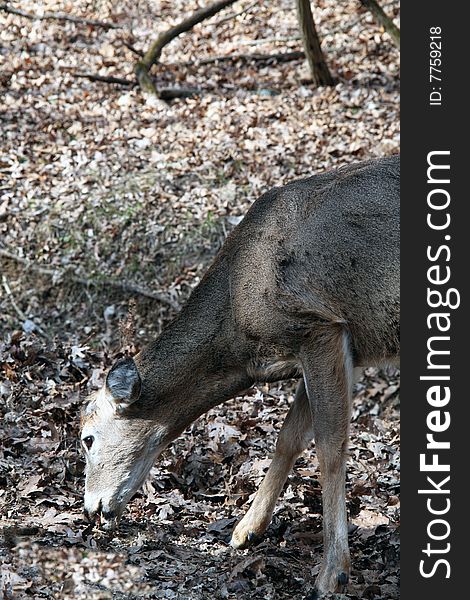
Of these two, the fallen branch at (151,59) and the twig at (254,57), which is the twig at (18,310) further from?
the twig at (254,57)

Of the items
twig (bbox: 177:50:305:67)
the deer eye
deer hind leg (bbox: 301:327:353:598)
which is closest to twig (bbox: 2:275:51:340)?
the deer eye

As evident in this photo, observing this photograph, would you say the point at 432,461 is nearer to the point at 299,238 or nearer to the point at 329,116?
the point at 299,238

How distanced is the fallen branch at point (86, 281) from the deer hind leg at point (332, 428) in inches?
197

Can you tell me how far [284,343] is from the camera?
6418 millimetres

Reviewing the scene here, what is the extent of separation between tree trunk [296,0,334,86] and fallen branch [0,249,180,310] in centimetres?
564

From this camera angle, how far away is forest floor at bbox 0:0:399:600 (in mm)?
6613

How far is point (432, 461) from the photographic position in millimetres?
5254

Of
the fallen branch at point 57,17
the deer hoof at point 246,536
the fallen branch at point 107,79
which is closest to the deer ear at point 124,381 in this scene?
the deer hoof at point 246,536

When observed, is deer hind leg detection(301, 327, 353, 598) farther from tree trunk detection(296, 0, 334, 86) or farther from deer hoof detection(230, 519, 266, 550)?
tree trunk detection(296, 0, 334, 86)

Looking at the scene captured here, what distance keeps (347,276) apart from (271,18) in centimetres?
1290

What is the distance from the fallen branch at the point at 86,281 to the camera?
11.4 meters

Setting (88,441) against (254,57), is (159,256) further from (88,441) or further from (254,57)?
(254,57)

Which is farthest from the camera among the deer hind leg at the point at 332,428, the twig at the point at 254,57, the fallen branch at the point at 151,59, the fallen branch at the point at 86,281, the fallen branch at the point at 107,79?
the twig at the point at 254,57

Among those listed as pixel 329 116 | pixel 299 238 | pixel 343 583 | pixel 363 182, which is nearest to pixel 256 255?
pixel 299 238
